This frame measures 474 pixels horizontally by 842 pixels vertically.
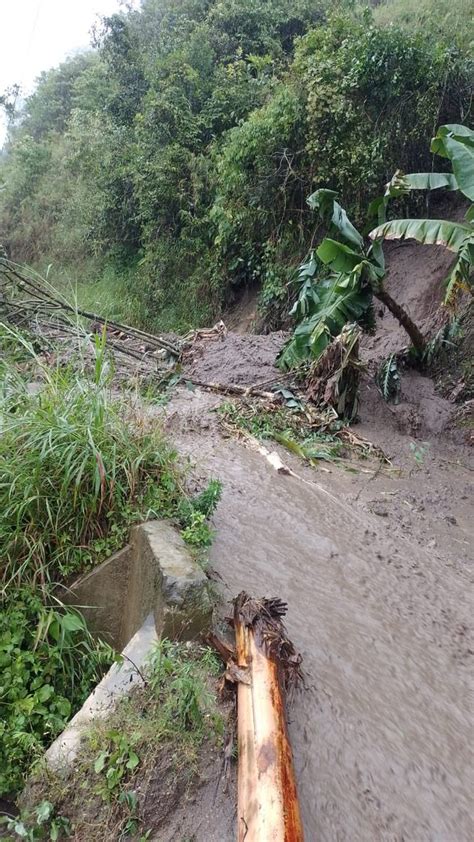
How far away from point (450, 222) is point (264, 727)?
594 centimetres

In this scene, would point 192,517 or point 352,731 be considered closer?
point 352,731

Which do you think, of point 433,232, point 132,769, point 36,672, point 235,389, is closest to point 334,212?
point 433,232

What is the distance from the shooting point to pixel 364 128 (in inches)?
355

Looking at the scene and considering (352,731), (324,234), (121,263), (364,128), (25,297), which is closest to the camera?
(352,731)

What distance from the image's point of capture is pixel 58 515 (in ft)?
11.5

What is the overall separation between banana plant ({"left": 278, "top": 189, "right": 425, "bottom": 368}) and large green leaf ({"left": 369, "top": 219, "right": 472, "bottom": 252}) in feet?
1.03

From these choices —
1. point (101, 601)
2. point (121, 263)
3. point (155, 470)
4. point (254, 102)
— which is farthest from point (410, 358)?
point (121, 263)

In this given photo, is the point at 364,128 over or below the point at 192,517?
over

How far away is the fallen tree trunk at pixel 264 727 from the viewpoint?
6.52ft

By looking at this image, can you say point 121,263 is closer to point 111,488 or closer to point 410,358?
point 410,358

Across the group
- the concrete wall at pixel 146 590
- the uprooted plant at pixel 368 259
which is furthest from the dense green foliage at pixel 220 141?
the concrete wall at pixel 146 590

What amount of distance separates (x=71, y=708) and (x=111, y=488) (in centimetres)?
128

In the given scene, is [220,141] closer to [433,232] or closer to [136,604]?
[433,232]

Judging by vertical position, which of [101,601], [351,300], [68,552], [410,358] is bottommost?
[101,601]
